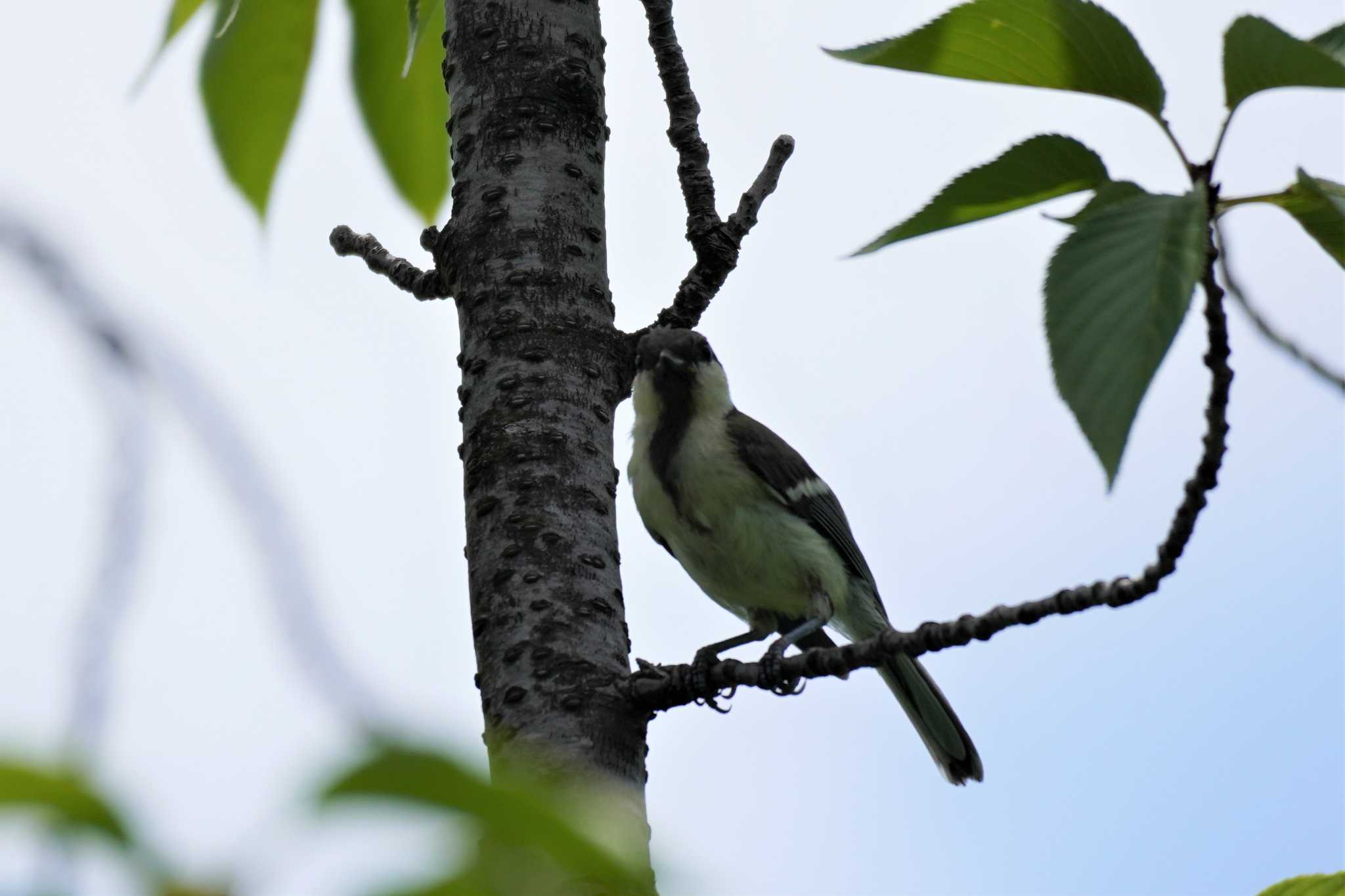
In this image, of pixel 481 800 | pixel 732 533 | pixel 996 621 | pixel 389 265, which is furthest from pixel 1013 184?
pixel 732 533

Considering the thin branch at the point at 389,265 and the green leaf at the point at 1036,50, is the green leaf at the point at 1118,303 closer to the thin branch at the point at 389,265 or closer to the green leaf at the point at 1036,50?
the green leaf at the point at 1036,50

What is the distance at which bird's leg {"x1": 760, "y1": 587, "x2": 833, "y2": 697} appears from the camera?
268 cm

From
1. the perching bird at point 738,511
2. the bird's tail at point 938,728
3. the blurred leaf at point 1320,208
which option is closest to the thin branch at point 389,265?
the perching bird at point 738,511

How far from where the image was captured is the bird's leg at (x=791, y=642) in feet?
8.79

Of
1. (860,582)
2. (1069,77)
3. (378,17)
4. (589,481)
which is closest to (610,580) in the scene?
(589,481)

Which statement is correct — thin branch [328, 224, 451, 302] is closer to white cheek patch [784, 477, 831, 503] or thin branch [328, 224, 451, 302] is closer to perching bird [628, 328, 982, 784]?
perching bird [628, 328, 982, 784]

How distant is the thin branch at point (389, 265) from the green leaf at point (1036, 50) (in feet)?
5.44

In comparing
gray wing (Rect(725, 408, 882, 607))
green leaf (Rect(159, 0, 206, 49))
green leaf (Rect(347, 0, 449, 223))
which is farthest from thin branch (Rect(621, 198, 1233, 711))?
green leaf (Rect(159, 0, 206, 49))

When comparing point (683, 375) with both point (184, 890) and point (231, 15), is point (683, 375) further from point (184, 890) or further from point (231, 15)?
point (184, 890)

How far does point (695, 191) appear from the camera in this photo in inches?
132

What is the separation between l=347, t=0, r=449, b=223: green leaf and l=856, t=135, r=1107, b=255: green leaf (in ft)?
7.14

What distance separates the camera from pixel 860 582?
5031 millimetres

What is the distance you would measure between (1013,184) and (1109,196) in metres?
0.14

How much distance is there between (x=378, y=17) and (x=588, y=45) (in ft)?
2.07
